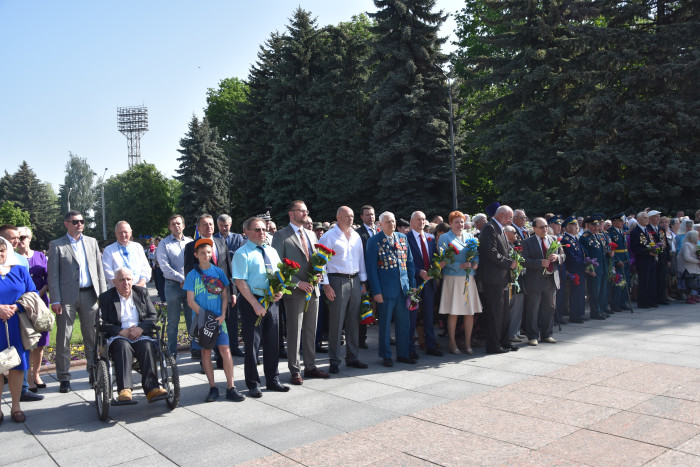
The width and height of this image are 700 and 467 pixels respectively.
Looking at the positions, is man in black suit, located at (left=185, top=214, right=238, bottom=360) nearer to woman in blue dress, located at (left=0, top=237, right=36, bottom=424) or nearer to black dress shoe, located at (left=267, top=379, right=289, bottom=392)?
black dress shoe, located at (left=267, top=379, right=289, bottom=392)

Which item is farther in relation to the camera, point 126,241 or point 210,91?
point 210,91

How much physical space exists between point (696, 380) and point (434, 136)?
2227cm

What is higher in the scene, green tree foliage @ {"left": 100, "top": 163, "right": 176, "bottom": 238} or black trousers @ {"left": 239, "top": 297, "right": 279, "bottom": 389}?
green tree foliage @ {"left": 100, "top": 163, "right": 176, "bottom": 238}

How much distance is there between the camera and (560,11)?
23.9 metres

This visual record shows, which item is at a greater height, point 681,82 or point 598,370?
point 681,82

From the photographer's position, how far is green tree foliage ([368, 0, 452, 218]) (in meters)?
27.5

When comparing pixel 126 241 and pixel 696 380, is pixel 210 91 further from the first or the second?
pixel 696 380

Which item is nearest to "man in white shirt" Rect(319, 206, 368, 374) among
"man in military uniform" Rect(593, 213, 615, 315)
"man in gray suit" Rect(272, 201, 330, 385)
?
"man in gray suit" Rect(272, 201, 330, 385)

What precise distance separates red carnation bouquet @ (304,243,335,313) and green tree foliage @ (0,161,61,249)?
71.2m

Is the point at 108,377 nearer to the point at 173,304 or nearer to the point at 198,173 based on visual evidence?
the point at 173,304

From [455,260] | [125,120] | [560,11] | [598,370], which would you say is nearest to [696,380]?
[598,370]

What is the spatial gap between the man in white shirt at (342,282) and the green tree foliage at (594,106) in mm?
16093

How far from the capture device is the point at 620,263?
12.1 meters

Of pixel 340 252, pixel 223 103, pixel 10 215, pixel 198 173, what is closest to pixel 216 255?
pixel 340 252
